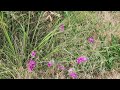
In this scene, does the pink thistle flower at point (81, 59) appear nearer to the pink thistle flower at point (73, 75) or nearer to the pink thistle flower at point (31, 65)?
the pink thistle flower at point (73, 75)

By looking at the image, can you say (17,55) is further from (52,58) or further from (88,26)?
(88,26)

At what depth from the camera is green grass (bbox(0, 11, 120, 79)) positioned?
3.20 meters

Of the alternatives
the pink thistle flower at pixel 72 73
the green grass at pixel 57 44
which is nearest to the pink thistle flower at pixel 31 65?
the green grass at pixel 57 44

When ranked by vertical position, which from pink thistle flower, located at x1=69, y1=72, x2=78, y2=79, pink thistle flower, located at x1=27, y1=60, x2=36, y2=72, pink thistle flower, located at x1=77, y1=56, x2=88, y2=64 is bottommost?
pink thistle flower, located at x1=69, y1=72, x2=78, y2=79

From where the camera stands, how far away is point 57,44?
11.4ft

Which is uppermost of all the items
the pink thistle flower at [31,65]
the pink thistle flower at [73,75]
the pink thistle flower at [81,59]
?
the pink thistle flower at [81,59]

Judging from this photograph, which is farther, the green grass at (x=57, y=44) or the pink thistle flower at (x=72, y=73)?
the green grass at (x=57, y=44)

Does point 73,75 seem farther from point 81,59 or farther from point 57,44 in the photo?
point 57,44

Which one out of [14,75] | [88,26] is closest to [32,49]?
[14,75]

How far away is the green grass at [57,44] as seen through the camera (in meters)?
3.20

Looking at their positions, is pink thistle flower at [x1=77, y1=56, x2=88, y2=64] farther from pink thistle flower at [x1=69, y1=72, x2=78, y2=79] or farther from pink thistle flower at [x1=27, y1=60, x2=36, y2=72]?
pink thistle flower at [x1=27, y1=60, x2=36, y2=72]

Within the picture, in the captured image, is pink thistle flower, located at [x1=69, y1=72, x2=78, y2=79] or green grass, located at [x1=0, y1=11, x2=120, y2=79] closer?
pink thistle flower, located at [x1=69, y1=72, x2=78, y2=79]

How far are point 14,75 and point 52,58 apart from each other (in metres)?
0.40

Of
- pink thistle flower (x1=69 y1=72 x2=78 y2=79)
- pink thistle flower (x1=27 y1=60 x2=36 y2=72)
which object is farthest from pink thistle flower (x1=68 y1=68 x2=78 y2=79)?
pink thistle flower (x1=27 y1=60 x2=36 y2=72)
